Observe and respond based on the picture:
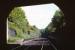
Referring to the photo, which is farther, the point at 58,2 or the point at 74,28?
the point at 58,2

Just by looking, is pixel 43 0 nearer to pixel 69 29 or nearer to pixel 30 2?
pixel 30 2

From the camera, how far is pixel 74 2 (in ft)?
71.5

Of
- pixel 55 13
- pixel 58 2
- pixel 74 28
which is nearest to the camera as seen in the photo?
pixel 74 28

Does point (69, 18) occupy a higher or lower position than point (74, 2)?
lower

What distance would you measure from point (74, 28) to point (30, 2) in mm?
6134

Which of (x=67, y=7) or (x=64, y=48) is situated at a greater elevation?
(x=67, y=7)

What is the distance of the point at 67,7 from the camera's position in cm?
2248

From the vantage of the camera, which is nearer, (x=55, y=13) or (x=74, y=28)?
(x=74, y=28)

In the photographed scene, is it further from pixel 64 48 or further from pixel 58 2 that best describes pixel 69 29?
pixel 58 2

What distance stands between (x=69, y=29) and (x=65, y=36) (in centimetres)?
113

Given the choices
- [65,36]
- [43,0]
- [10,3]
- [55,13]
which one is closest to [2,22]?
[10,3]

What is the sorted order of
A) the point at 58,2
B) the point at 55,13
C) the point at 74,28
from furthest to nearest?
the point at 55,13
the point at 58,2
the point at 74,28

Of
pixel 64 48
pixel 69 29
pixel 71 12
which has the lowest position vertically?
pixel 64 48

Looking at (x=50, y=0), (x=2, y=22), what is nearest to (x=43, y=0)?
(x=50, y=0)
